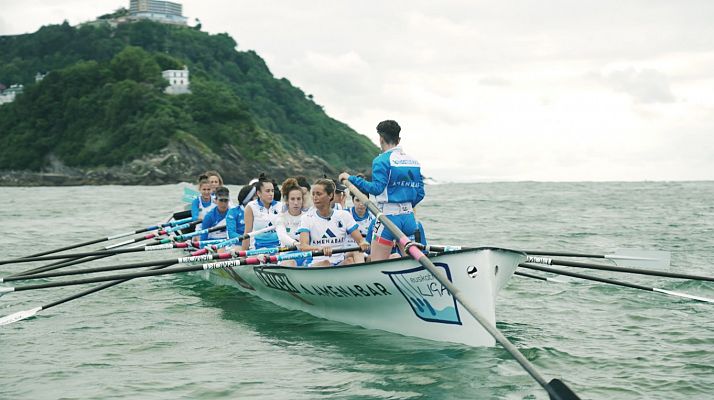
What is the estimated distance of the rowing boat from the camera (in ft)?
26.0

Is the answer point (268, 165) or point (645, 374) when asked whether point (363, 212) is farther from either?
point (268, 165)

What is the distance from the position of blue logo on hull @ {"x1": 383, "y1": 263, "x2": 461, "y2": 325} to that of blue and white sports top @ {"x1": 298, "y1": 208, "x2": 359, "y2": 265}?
2.06 meters

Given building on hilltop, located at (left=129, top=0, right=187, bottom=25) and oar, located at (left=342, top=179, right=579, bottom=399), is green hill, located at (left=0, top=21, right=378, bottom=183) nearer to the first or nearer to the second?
building on hilltop, located at (left=129, top=0, right=187, bottom=25)

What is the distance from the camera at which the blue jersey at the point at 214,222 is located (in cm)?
1450

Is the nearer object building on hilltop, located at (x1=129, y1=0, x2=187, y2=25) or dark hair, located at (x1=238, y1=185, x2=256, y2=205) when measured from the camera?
dark hair, located at (x1=238, y1=185, x2=256, y2=205)

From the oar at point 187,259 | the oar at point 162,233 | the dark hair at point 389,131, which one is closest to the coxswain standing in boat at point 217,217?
the oar at point 162,233

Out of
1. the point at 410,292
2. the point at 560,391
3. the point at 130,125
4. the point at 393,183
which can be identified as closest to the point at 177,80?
the point at 130,125

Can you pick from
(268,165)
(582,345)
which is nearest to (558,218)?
(582,345)

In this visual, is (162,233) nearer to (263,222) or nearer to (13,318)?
(263,222)

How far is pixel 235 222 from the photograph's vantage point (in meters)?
13.4

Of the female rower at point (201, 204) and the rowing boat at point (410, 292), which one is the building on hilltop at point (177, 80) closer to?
the female rower at point (201, 204)

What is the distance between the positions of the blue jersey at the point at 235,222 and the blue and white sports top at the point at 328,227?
115 inches

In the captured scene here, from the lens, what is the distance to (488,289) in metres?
7.86

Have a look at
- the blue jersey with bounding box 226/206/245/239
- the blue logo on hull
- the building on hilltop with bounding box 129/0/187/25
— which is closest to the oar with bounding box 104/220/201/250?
the blue jersey with bounding box 226/206/245/239
